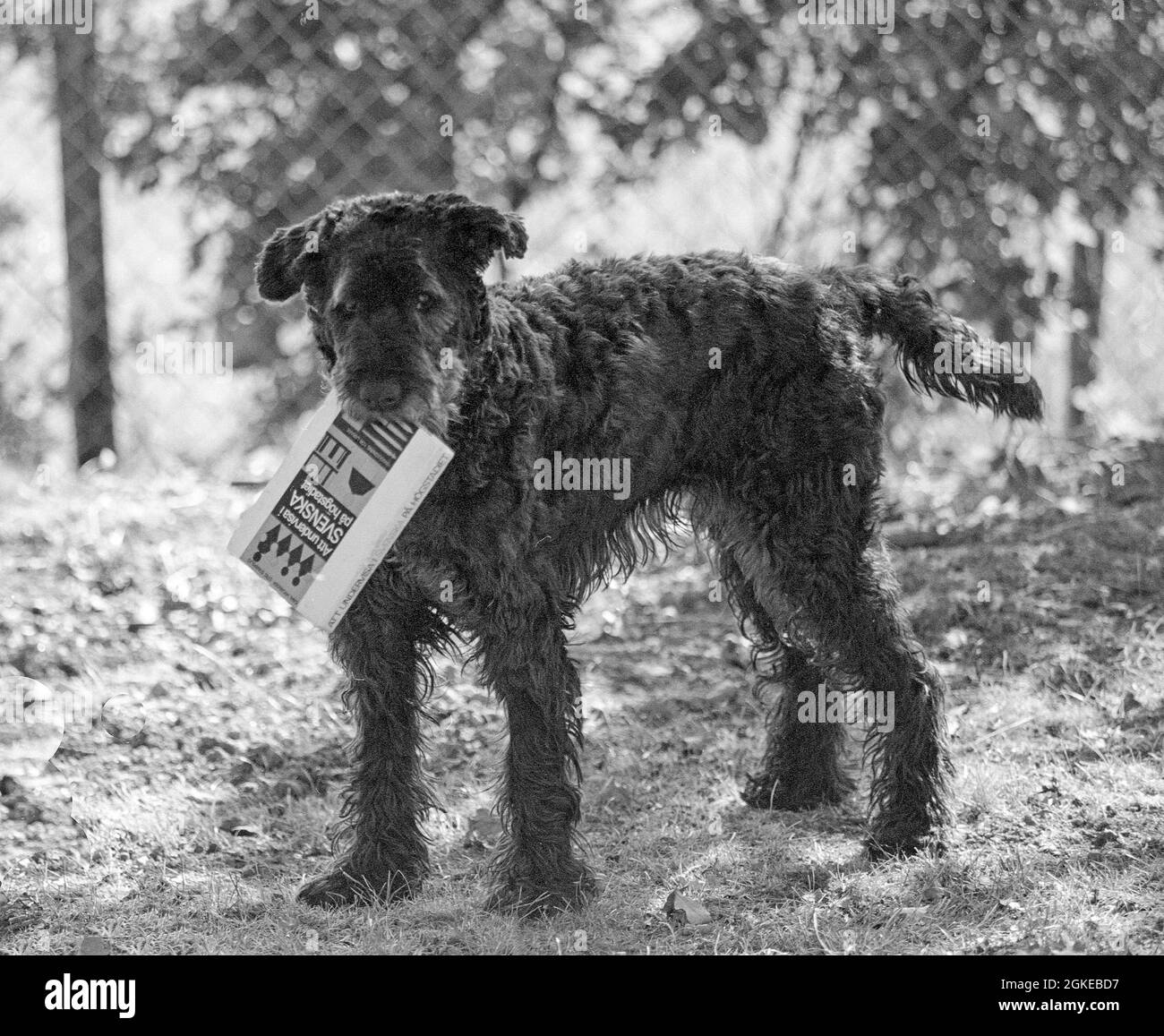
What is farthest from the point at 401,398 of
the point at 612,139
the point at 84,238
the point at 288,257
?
the point at 84,238

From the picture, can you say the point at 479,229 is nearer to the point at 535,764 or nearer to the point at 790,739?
the point at 535,764

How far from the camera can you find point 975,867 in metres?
3.69

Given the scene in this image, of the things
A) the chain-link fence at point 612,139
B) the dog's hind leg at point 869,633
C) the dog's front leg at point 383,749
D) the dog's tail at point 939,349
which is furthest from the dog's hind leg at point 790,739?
the chain-link fence at point 612,139

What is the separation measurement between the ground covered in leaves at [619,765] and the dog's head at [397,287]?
1.37 meters

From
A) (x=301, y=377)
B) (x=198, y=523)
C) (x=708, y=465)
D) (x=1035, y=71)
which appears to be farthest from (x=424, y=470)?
(x=1035, y=71)

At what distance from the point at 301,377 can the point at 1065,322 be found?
13.0 feet

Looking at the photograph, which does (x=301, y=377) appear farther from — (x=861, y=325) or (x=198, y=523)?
(x=861, y=325)

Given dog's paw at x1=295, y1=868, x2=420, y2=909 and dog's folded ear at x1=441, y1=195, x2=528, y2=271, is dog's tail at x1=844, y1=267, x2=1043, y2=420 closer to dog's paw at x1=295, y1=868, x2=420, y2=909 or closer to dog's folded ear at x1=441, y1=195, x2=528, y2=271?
dog's folded ear at x1=441, y1=195, x2=528, y2=271

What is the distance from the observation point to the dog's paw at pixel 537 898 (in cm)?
351

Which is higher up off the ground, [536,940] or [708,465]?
[708,465]

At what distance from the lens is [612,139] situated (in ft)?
22.1

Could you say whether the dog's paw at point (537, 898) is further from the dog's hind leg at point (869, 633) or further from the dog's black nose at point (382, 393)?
the dog's black nose at point (382, 393)

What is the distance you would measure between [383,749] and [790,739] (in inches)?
53.3

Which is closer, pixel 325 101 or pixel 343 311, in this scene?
pixel 343 311
